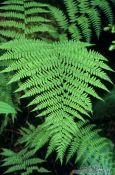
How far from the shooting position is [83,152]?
3258mm

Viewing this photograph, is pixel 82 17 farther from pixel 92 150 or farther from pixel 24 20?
pixel 92 150

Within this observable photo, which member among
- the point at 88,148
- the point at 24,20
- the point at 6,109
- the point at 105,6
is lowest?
the point at 88,148

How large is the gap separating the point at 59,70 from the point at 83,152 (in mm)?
955

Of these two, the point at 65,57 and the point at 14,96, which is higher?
the point at 65,57

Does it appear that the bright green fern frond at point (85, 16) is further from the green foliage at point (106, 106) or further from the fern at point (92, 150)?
the fern at point (92, 150)

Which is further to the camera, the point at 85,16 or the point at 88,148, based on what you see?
the point at 85,16

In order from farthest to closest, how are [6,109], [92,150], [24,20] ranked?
1. [24,20]
2. [92,150]
3. [6,109]

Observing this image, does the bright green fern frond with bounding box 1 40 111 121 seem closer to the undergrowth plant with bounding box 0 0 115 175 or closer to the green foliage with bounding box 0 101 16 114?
the undergrowth plant with bounding box 0 0 115 175

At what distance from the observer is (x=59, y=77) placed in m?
2.75

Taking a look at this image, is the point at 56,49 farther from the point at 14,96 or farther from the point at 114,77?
the point at 114,77

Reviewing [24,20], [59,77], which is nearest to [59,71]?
[59,77]

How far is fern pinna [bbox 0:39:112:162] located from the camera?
8.60ft

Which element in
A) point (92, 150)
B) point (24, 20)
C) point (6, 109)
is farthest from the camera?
point (24, 20)

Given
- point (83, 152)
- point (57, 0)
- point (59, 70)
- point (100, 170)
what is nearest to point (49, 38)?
point (57, 0)
